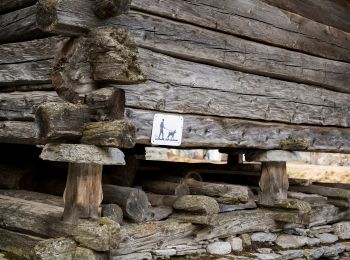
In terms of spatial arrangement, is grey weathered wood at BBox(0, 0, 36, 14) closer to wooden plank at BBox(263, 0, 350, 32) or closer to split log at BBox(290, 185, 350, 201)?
wooden plank at BBox(263, 0, 350, 32)

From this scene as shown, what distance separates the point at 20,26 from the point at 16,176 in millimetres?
1668

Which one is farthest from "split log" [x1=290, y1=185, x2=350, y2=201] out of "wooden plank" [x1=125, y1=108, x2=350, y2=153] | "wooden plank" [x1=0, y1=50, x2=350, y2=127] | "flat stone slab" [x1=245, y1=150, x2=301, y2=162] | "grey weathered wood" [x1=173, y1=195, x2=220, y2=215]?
"grey weathered wood" [x1=173, y1=195, x2=220, y2=215]

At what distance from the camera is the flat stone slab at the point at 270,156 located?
5355 mm

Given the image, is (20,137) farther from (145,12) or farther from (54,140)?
(145,12)

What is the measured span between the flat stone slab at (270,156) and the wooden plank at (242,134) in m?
0.06

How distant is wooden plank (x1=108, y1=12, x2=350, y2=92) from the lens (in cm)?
411

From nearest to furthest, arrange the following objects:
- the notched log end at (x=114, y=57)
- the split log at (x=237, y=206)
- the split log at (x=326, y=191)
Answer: the notched log end at (x=114, y=57) → the split log at (x=237, y=206) → the split log at (x=326, y=191)

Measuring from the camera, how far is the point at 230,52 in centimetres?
483

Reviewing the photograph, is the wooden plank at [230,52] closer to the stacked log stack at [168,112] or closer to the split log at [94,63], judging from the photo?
the stacked log stack at [168,112]

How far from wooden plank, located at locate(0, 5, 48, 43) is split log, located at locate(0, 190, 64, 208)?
1.38 m

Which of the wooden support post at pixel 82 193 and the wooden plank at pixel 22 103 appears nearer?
the wooden support post at pixel 82 193

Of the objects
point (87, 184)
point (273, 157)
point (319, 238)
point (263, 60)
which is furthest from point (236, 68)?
point (319, 238)

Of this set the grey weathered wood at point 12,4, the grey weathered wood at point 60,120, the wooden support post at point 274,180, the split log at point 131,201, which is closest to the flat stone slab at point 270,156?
the wooden support post at point 274,180

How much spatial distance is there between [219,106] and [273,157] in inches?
39.4
